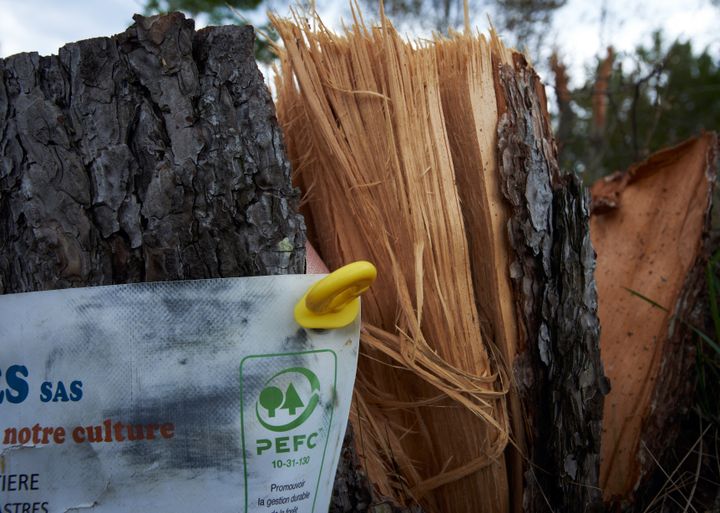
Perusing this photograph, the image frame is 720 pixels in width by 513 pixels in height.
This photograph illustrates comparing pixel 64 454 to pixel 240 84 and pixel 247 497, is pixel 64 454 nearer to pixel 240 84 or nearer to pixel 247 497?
pixel 247 497

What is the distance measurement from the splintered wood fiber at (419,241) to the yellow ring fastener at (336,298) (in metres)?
0.24

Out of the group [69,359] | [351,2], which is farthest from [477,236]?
[69,359]

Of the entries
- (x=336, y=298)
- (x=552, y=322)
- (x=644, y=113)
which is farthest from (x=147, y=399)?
(x=644, y=113)

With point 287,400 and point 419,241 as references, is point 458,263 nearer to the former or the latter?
point 419,241

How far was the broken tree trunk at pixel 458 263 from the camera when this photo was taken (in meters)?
1.45

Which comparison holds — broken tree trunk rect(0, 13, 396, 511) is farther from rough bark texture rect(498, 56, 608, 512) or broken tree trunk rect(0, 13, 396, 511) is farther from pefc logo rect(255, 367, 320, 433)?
rough bark texture rect(498, 56, 608, 512)

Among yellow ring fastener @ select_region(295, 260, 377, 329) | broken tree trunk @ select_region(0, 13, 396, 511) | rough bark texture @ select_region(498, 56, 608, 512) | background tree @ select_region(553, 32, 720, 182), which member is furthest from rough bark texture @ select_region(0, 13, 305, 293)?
background tree @ select_region(553, 32, 720, 182)

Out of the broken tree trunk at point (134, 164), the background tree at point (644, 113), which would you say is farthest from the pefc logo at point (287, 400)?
the background tree at point (644, 113)

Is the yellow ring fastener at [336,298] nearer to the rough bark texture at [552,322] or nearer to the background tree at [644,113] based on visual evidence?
the rough bark texture at [552,322]

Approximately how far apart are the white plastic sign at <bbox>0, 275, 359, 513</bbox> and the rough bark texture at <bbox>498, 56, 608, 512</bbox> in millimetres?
686

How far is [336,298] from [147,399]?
40 cm

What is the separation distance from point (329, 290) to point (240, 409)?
290 mm

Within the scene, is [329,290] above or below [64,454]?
above

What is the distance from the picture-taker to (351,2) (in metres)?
1.50
